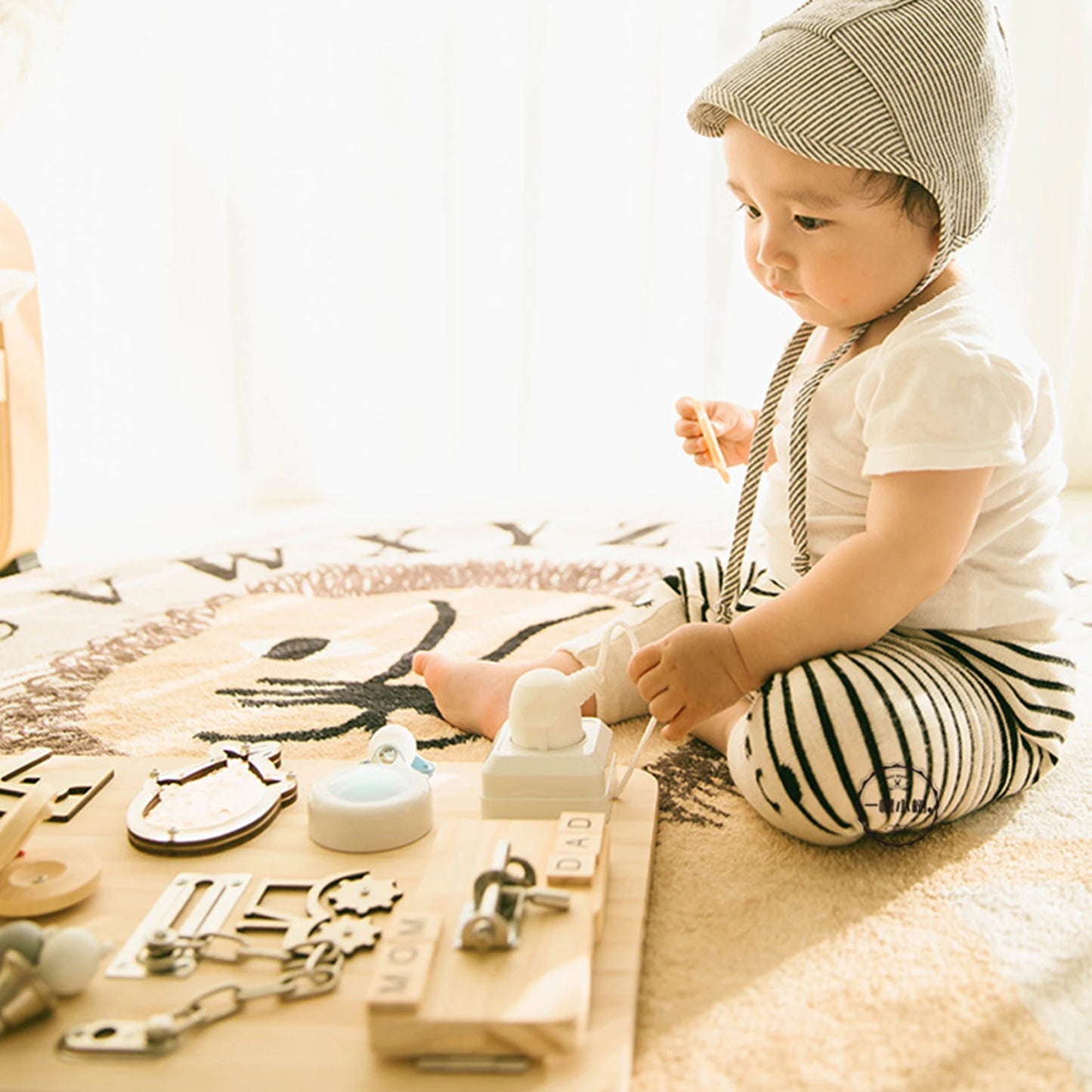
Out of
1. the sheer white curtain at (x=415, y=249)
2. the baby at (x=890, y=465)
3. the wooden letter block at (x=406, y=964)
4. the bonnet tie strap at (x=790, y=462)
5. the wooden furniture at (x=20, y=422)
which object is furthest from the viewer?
the sheer white curtain at (x=415, y=249)

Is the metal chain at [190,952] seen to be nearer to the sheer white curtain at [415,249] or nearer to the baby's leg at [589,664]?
the baby's leg at [589,664]

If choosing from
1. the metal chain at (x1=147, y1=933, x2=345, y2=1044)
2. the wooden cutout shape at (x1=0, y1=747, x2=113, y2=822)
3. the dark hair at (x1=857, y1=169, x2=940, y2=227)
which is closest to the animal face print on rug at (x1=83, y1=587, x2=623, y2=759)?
the wooden cutout shape at (x1=0, y1=747, x2=113, y2=822)

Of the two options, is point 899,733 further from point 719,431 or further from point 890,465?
point 719,431

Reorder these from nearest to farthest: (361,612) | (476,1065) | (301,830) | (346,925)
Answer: (476,1065)
(346,925)
(301,830)
(361,612)

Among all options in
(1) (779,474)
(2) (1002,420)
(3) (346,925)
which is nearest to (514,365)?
(1) (779,474)

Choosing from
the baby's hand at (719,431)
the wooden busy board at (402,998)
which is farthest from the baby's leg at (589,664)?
the wooden busy board at (402,998)

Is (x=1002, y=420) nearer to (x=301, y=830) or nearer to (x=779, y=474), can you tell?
(x=779, y=474)

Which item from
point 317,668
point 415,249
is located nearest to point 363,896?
point 317,668

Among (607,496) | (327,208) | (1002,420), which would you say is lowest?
(607,496)

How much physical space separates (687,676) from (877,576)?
13cm

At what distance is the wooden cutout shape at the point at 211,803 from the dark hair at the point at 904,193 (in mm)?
520

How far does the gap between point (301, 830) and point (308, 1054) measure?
0.21 m

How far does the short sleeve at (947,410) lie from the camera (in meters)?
0.73

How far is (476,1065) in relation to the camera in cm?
52
